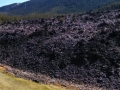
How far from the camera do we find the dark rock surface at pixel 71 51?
66.1 meters

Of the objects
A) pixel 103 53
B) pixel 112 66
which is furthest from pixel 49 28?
pixel 112 66

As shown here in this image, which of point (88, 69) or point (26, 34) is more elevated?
point (26, 34)

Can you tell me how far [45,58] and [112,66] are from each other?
2310 centimetres

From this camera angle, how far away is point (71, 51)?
7838 cm

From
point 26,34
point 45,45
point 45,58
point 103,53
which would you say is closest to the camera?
point 103,53

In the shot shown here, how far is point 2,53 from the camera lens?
90.3 meters

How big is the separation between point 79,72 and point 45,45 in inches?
911

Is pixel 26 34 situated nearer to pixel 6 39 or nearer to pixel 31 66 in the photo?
pixel 6 39

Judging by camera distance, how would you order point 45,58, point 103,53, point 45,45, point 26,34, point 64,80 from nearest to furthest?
point 64,80, point 103,53, point 45,58, point 45,45, point 26,34

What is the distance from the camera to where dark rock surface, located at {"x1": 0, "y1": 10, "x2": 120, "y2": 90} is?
6606 cm

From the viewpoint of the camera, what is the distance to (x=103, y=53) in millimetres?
Result: 72250

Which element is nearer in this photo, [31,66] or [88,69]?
[88,69]

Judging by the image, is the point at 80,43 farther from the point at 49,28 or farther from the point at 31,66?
the point at 49,28

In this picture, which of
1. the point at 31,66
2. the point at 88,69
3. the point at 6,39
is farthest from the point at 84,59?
the point at 6,39
